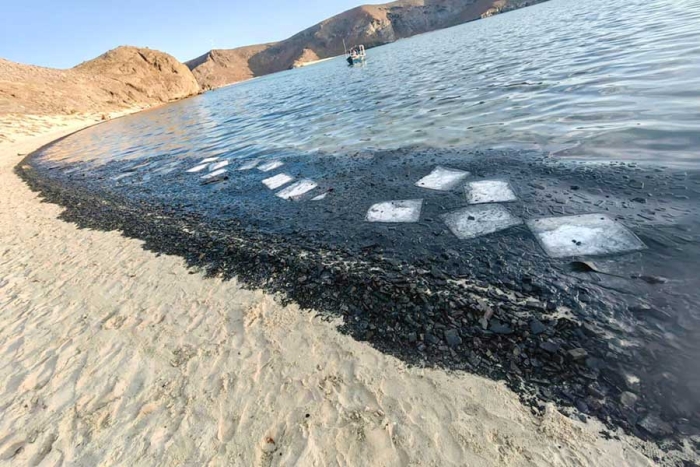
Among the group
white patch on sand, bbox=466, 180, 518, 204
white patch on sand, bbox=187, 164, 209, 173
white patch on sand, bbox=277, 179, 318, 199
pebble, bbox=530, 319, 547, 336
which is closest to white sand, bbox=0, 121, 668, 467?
pebble, bbox=530, 319, 547, 336

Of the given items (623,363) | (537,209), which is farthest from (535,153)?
(623,363)

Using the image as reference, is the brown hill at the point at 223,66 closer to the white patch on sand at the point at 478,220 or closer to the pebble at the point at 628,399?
the white patch on sand at the point at 478,220

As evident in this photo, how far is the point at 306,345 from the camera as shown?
2902 mm

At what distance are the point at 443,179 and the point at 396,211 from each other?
1311mm

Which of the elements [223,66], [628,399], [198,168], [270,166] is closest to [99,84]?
[198,168]

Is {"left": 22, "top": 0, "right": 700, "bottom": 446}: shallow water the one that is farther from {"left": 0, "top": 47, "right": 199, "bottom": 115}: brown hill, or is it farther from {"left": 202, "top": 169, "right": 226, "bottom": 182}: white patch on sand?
{"left": 0, "top": 47, "right": 199, "bottom": 115}: brown hill

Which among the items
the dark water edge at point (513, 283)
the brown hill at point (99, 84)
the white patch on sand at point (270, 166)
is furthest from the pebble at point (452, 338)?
the brown hill at point (99, 84)

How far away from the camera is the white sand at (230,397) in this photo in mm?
1977

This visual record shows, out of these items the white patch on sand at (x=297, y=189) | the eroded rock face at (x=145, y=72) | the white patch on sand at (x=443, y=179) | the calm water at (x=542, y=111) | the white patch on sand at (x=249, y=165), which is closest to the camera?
the white patch on sand at (x=443, y=179)

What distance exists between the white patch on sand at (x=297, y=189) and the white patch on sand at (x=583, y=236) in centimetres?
415

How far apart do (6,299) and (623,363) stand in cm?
744

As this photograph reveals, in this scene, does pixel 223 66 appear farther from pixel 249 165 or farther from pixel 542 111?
pixel 542 111

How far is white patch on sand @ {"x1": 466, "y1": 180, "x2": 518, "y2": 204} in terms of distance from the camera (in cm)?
455

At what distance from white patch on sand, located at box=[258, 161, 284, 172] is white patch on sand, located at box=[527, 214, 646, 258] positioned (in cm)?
662
